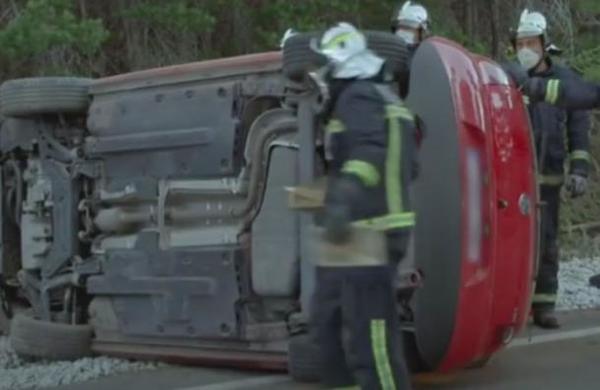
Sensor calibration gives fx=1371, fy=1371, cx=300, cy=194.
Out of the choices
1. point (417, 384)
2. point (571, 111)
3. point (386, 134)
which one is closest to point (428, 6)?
point (571, 111)

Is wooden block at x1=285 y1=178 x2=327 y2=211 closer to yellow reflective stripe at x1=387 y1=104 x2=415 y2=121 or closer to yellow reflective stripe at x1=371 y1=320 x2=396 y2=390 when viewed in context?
yellow reflective stripe at x1=387 y1=104 x2=415 y2=121

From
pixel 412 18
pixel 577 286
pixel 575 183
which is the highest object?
pixel 412 18

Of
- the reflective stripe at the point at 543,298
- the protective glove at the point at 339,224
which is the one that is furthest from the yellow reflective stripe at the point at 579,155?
the protective glove at the point at 339,224

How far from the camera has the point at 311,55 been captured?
6348 millimetres

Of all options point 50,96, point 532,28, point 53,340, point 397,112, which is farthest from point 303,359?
point 532,28

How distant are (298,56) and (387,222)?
1310 millimetres

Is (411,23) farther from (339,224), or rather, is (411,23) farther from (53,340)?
(339,224)

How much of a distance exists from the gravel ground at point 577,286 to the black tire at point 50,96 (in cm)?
361

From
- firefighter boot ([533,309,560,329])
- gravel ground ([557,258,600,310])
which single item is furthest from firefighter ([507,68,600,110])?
gravel ground ([557,258,600,310])

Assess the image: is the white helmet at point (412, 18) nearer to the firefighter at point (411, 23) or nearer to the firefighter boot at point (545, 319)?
the firefighter at point (411, 23)

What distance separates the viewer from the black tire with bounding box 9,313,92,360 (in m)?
7.65

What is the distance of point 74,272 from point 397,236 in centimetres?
276

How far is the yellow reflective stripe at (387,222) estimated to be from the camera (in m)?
5.44

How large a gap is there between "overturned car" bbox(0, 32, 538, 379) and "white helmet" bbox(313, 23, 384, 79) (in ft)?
1.07
